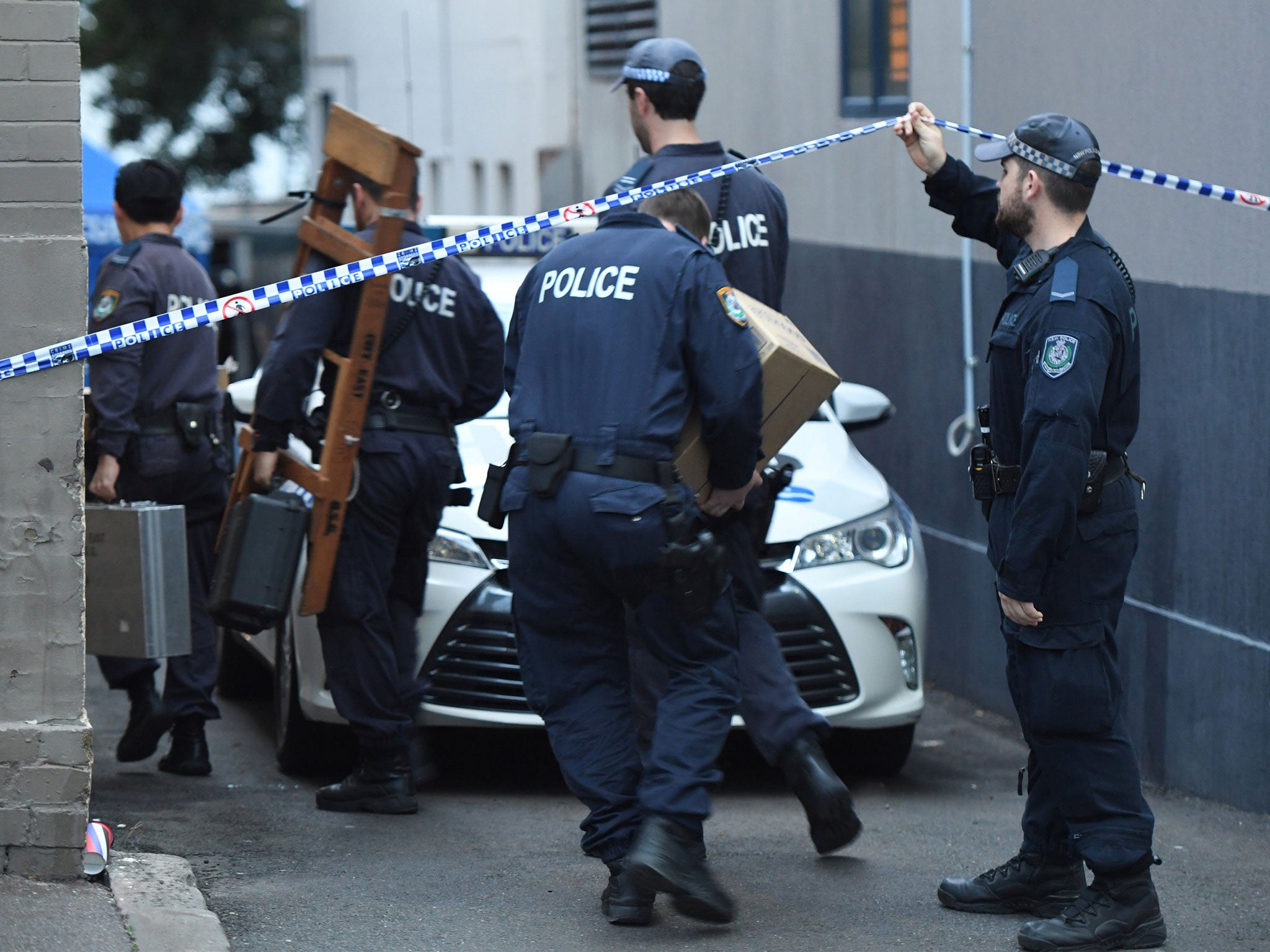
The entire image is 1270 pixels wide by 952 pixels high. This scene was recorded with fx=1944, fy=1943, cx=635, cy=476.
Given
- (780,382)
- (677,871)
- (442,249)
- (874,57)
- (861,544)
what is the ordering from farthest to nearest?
1. (874,57)
2. (861,544)
3. (442,249)
4. (780,382)
5. (677,871)

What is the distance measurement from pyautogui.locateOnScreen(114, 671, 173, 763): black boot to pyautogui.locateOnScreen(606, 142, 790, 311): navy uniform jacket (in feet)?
7.53

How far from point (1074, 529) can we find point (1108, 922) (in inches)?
35.5

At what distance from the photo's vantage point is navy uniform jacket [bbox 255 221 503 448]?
18.7 feet

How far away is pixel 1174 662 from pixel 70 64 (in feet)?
12.7

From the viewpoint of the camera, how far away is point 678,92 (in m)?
5.46

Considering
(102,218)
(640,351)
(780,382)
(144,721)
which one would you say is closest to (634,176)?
(780,382)

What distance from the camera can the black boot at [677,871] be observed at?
4.38 m

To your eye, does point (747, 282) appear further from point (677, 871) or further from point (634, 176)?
point (677, 871)

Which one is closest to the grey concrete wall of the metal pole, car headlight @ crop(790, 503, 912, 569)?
car headlight @ crop(790, 503, 912, 569)

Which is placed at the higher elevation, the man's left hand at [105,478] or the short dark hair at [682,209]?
the short dark hair at [682,209]

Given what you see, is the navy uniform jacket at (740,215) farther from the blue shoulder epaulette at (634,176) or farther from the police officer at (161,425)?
the police officer at (161,425)

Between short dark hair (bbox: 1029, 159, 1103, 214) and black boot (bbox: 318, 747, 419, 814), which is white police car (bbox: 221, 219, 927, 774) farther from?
short dark hair (bbox: 1029, 159, 1103, 214)

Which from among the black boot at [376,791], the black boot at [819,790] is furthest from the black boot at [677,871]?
the black boot at [376,791]

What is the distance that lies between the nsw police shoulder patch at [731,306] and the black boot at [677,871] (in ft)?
3.81
